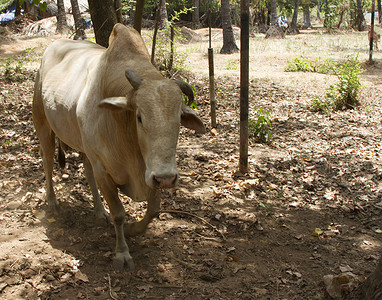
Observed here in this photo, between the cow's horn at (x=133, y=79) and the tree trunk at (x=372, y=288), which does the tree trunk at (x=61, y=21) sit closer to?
the cow's horn at (x=133, y=79)

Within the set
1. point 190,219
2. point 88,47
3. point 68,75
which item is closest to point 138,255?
point 190,219

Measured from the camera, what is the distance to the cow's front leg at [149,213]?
3.16 meters

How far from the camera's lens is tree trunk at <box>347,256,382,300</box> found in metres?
2.24

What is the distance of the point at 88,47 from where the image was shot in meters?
4.18

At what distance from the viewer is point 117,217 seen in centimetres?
333

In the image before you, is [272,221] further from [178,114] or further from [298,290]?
[178,114]

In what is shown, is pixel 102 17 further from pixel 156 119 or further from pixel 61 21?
pixel 61 21

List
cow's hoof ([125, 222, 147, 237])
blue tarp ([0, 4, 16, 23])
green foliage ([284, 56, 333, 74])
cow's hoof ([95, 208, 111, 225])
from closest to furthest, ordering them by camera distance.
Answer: cow's hoof ([125, 222, 147, 237]) < cow's hoof ([95, 208, 111, 225]) < green foliage ([284, 56, 333, 74]) < blue tarp ([0, 4, 16, 23])

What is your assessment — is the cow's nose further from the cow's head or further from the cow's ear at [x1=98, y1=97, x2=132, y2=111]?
the cow's ear at [x1=98, y1=97, x2=132, y2=111]

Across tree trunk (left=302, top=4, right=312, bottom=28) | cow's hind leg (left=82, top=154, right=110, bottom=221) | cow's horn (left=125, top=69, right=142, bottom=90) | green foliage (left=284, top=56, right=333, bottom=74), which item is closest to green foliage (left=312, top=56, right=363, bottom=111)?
green foliage (left=284, top=56, right=333, bottom=74)

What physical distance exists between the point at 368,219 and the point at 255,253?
4.43 ft

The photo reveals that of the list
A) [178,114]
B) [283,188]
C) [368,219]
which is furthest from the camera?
[283,188]

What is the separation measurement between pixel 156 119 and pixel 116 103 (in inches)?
13.5

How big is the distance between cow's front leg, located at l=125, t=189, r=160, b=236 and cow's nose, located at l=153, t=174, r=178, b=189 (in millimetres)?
715
